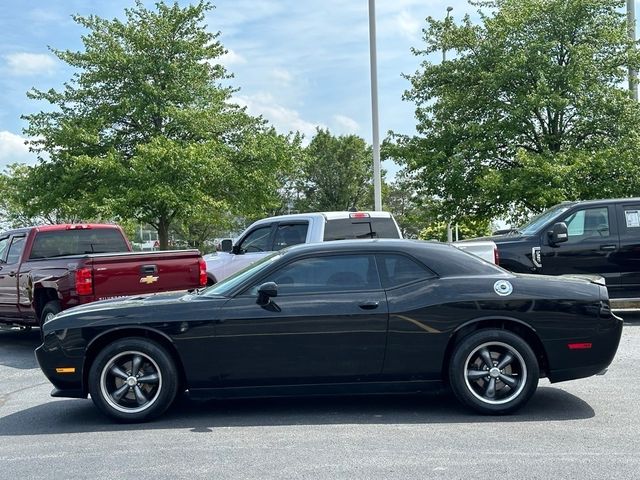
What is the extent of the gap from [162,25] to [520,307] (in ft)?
79.3

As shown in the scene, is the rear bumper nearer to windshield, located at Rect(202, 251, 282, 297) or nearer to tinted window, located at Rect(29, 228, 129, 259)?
windshield, located at Rect(202, 251, 282, 297)

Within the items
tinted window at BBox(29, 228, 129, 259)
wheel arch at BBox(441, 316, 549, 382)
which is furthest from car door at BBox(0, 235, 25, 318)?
wheel arch at BBox(441, 316, 549, 382)

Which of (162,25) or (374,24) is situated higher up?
(162,25)

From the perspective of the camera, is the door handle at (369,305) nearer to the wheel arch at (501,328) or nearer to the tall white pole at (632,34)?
the wheel arch at (501,328)

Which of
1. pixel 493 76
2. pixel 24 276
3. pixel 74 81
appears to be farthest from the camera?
pixel 74 81

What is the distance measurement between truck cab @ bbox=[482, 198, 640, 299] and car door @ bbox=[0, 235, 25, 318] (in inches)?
296

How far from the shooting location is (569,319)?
19.6 ft

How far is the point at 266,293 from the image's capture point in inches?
234

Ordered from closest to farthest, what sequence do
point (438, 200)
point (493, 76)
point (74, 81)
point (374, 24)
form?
point (374, 24) → point (493, 76) → point (438, 200) → point (74, 81)

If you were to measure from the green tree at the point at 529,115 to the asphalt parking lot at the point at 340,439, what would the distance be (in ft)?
43.6

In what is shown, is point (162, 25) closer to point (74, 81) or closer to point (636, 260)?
point (74, 81)

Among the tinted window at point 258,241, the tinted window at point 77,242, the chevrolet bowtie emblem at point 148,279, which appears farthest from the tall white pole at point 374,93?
the chevrolet bowtie emblem at point 148,279

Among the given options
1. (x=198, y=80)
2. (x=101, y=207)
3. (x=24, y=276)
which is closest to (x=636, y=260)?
(x=24, y=276)

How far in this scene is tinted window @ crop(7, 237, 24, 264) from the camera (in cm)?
1117
